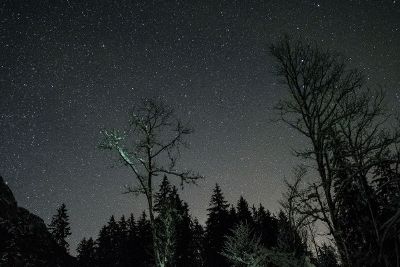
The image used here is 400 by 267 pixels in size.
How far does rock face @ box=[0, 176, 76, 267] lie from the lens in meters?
28.9

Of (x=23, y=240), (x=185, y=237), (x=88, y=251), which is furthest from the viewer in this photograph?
(x=88, y=251)

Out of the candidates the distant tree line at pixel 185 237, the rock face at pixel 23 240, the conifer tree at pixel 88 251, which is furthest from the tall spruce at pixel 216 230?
the conifer tree at pixel 88 251

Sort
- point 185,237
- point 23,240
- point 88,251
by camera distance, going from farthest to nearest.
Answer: point 88,251 → point 185,237 → point 23,240

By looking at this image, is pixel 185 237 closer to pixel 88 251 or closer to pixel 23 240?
pixel 23 240

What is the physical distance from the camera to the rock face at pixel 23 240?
28.9 metres

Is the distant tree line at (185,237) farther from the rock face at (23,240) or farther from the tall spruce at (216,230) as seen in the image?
the rock face at (23,240)

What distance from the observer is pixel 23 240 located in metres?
32.2

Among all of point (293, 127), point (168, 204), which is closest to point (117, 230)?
point (168, 204)

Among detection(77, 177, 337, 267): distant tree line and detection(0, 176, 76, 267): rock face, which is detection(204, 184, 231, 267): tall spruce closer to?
detection(77, 177, 337, 267): distant tree line

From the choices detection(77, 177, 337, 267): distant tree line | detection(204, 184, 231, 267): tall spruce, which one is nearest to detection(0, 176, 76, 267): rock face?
detection(77, 177, 337, 267): distant tree line

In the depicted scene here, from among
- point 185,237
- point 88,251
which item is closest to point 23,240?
point 185,237

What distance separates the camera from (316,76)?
10.5 m

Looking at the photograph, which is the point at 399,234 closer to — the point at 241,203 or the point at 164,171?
the point at 164,171

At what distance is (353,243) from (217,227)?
4696 cm
